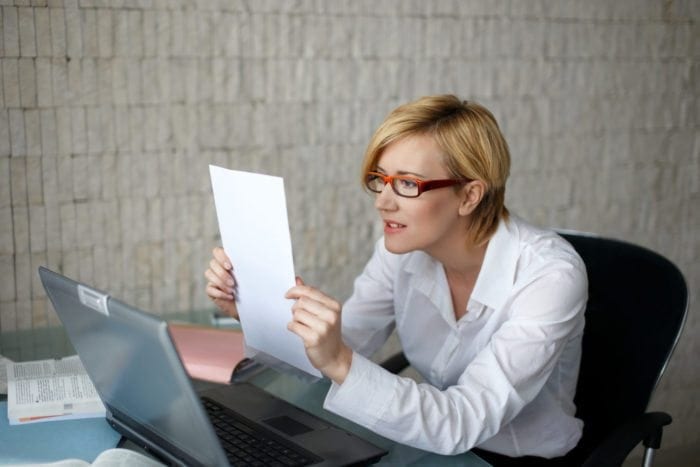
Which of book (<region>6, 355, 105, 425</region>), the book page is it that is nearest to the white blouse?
book (<region>6, 355, 105, 425</region>)

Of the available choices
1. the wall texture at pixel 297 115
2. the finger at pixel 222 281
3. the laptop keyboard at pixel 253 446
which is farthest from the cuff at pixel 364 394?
the wall texture at pixel 297 115

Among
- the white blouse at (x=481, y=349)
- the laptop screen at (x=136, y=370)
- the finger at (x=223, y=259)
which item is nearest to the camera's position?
the laptop screen at (x=136, y=370)

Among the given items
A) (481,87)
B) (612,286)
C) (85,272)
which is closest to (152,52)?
(85,272)

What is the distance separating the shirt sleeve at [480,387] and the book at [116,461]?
0.31 m

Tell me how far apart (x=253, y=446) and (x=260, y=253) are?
0.89 feet

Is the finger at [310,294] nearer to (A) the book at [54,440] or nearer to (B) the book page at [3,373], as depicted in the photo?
(A) the book at [54,440]

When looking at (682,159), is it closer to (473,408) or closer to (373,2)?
(373,2)

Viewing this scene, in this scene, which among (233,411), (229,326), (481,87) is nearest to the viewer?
(233,411)

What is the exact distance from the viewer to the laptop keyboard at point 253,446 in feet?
3.98

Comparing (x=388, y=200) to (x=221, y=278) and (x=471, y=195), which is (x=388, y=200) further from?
(x=221, y=278)

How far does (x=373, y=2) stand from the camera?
7.63 ft

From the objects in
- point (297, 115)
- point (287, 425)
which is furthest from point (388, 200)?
point (297, 115)

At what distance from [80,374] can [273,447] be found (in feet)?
1.44

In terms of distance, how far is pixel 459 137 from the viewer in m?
1.53
